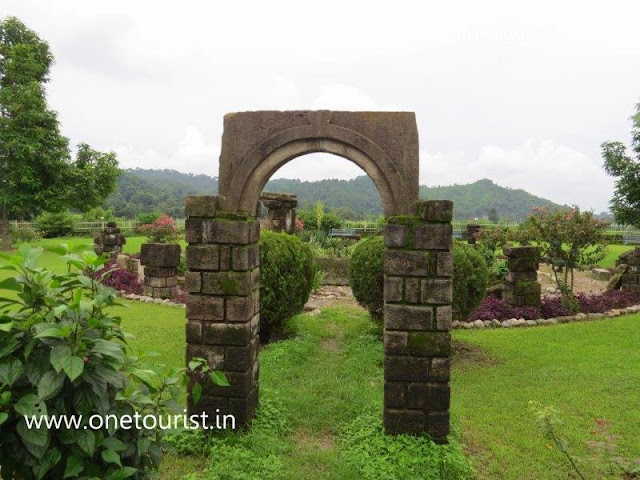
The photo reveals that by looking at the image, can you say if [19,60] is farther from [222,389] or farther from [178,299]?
[222,389]

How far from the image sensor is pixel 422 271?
4301mm

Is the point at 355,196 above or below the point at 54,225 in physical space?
above

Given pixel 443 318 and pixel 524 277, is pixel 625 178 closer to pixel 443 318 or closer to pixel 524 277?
pixel 524 277

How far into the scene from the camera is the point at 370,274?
7574 mm

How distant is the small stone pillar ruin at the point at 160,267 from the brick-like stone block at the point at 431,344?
8.81 m

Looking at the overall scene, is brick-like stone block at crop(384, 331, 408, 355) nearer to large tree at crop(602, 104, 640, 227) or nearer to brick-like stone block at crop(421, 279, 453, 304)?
brick-like stone block at crop(421, 279, 453, 304)

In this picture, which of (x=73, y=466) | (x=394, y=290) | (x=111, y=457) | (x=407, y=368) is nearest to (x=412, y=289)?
(x=394, y=290)

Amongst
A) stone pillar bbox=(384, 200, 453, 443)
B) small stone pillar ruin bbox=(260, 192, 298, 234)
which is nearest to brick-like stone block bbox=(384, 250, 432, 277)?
stone pillar bbox=(384, 200, 453, 443)

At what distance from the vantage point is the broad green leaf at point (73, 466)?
75.5 inches

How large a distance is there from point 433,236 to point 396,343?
1.11 meters

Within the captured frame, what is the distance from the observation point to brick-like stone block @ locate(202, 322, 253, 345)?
4.55 m

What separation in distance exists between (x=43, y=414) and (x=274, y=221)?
39.8 ft

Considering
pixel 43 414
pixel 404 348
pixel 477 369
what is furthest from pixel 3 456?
pixel 477 369

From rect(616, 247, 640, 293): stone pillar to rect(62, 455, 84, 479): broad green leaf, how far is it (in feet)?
45.2
